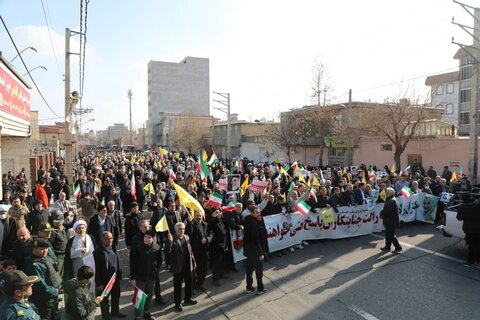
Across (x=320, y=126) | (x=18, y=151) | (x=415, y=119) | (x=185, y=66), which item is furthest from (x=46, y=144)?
(x=185, y=66)

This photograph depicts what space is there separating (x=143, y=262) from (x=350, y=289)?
3956 mm

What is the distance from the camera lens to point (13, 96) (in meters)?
14.5

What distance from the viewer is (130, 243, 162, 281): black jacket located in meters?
6.02

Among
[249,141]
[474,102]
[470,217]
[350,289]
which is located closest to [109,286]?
[350,289]

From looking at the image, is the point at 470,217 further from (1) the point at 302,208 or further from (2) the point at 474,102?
(2) the point at 474,102

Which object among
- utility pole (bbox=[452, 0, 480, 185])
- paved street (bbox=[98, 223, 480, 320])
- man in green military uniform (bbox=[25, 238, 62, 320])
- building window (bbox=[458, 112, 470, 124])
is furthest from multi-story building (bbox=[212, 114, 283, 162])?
man in green military uniform (bbox=[25, 238, 62, 320])

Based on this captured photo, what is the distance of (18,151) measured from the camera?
795 inches

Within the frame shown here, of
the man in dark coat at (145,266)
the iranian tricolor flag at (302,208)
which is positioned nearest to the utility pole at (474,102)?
the iranian tricolor flag at (302,208)

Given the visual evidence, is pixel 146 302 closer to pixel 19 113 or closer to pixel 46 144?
pixel 19 113

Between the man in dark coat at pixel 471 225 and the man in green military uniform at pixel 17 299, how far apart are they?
8.36 metres

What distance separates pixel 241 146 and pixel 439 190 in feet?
130

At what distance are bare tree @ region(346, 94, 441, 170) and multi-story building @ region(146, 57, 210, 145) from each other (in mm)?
87861

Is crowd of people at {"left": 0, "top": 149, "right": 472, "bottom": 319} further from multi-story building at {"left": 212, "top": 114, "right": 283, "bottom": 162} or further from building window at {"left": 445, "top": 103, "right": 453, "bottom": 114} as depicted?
building window at {"left": 445, "top": 103, "right": 453, "bottom": 114}

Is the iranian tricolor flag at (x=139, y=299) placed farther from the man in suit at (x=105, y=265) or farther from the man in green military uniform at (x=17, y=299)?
the man in green military uniform at (x=17, y=299)
